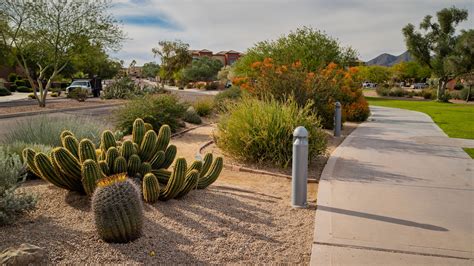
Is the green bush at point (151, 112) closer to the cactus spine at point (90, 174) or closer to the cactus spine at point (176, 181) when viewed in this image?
the cactus spine at point (176, 181)

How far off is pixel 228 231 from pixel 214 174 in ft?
5.54

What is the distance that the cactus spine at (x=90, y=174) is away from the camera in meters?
4.84

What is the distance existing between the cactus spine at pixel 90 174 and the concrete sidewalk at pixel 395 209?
2454mm

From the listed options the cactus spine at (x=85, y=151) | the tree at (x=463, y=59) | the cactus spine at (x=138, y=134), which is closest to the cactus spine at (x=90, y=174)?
the cactus spine at (x=85, y=151)

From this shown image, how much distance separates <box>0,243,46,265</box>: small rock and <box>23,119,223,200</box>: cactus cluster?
1.35 meters

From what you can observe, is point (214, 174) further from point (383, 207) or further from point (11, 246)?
point (11, 246)

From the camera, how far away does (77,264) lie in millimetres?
3693

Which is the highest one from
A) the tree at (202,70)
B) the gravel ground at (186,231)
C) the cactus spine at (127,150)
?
the tree at (202,70)

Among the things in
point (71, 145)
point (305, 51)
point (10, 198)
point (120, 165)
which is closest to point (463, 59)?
point (305, 51)

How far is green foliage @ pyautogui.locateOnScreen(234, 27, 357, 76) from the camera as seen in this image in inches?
956

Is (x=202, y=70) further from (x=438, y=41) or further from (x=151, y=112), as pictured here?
(x=151, y=112)

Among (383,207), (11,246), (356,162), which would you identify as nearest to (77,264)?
(11,246)

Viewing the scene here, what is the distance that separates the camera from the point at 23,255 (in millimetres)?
3453

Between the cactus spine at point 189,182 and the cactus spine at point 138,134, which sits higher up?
the cactus spine at point 138,134
